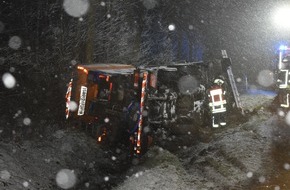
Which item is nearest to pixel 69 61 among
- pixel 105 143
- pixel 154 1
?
pixel 105 143

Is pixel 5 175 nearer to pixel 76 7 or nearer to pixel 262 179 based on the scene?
pixel 262 179

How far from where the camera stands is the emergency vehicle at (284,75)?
14.0 m

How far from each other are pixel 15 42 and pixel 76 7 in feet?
14.1

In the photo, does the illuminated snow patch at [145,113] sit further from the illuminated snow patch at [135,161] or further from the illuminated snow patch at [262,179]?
the illuminated snow patch at [262,179]

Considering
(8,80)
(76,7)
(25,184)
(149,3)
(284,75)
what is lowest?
(25,184)

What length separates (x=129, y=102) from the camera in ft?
36.5

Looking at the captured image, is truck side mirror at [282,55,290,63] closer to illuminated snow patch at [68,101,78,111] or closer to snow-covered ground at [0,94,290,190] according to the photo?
snow-covered ground at [0,94,290,190]

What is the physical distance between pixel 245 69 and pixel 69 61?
32047 mm

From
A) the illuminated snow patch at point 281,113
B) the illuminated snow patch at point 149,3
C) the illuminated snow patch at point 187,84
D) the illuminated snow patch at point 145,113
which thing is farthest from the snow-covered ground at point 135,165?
the illuminated snow patch at point 149,3

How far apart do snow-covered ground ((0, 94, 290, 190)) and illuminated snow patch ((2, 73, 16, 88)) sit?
236 centimetres

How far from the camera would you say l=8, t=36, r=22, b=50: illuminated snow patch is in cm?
1117

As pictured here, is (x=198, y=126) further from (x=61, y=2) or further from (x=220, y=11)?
(x=220, y=11)

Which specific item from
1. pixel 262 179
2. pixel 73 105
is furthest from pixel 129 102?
pixel 262 179

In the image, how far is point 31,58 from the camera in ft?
38.7
